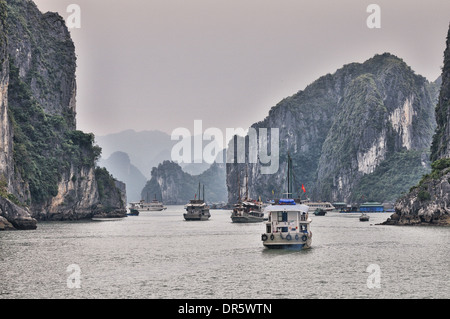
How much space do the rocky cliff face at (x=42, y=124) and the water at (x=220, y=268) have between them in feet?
143

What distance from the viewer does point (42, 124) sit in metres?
147

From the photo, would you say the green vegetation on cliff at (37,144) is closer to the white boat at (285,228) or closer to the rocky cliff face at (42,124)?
the rocky cliff face at (42,124)

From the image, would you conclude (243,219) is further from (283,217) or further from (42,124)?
(283,217)

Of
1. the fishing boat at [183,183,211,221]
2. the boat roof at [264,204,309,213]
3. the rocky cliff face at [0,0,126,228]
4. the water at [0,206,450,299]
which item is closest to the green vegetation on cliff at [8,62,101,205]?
the rocky cliff face at [0,0,126,228]

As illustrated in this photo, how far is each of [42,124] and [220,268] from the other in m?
101

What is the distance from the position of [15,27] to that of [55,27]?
28.7 meters

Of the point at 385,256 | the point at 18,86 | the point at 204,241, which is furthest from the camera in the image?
the point at 18,86

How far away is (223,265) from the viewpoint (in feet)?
193

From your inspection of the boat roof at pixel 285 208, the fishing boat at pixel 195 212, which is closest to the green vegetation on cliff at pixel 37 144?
the fishing boat at pixel 195 212

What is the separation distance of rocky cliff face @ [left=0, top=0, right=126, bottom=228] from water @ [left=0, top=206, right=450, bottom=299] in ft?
143

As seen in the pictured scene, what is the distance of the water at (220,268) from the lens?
4462 centimetres
